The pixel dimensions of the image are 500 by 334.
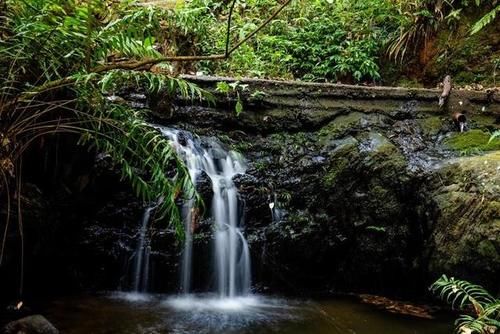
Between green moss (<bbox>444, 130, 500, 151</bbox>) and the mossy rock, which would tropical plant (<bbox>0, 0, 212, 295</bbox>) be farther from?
green moss (<bbox>444, 130, 500, 151</bbox>)

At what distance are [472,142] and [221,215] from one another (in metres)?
3.18

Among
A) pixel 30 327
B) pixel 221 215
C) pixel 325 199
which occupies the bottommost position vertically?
pixel 30 327

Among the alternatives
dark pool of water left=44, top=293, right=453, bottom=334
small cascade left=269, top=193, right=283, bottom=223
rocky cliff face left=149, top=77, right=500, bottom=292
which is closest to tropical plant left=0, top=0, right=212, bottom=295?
dark pool of water left=44, top=293, right=453, bottom=334

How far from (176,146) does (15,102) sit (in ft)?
8.45

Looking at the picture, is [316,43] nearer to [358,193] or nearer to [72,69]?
[358,193]

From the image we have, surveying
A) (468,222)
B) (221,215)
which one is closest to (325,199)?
(221,215)

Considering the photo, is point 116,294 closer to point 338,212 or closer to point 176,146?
point 176,146

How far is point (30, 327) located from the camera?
3.04 metres

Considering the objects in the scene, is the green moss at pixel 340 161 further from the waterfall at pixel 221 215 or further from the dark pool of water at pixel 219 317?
the dark pool of water at pixel 219 317

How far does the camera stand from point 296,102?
6.07 metres

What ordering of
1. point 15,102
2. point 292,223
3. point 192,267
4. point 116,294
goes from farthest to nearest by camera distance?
1. point 292,223
2. point 192,267
3. point 116,294
4. point 15,102

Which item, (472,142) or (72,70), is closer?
(72,70)

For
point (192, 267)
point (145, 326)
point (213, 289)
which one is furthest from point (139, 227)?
point (145, 326)

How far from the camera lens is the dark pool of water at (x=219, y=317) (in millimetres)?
3598
